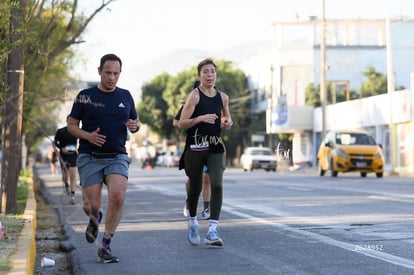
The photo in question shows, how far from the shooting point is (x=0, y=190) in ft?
46.1

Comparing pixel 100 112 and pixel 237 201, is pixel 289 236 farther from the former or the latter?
pixel 237 201

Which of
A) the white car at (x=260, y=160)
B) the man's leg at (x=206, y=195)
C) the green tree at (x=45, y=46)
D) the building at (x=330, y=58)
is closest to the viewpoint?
the green tree at (x=45, y=46)

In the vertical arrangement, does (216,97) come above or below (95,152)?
above

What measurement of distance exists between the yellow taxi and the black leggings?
22130 millimetres

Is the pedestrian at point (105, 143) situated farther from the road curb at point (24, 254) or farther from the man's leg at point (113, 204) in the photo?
the road curb at point (24, 254)

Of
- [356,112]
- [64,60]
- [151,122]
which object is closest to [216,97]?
[64,60]

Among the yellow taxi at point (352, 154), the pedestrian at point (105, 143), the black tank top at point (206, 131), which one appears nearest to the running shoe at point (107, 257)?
the pedestrian at point (105, 143)

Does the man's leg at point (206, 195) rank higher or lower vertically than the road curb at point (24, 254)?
higher

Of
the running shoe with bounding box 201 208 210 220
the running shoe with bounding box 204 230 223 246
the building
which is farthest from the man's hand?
the building

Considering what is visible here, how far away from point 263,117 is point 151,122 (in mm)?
10441

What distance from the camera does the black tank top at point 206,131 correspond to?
9.06 metres

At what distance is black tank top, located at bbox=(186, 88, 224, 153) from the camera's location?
29.7ft

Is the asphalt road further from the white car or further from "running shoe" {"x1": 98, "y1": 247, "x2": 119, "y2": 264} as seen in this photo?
the white car

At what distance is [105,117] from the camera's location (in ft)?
26.6
